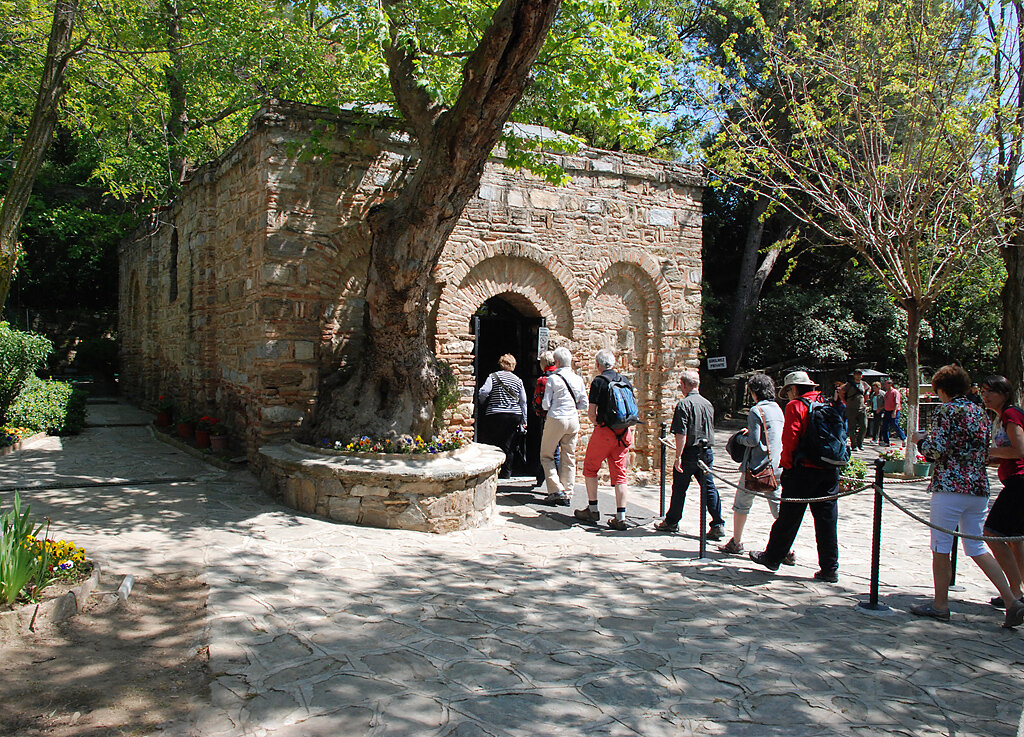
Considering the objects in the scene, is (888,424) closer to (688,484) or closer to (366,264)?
(688,484)

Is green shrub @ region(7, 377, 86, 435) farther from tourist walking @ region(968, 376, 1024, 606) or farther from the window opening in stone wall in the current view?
tourist walking @ region(968, 376, 1024, 606)

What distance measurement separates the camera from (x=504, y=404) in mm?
8711

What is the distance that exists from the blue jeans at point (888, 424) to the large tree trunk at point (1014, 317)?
2940 mm

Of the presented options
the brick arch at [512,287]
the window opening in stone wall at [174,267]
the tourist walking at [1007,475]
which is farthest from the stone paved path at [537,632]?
the window opening in stone wall at [174,267]

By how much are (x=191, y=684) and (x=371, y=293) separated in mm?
4467

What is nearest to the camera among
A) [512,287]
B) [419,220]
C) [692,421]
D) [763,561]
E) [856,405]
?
[763,561]

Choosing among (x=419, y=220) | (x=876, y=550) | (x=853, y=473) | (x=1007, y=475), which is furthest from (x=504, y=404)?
(x=853, y=473)

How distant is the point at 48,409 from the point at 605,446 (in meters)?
9.16

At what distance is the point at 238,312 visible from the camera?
8844 mm

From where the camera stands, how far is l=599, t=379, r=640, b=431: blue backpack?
7086 mm

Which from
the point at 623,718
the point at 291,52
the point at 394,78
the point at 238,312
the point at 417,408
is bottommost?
the point at 623,718

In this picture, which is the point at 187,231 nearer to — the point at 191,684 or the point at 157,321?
the point at 157,321

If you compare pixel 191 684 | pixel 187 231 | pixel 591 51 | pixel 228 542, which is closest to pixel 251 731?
pixel 191 684

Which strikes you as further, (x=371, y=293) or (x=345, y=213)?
(x=345, y=213)
